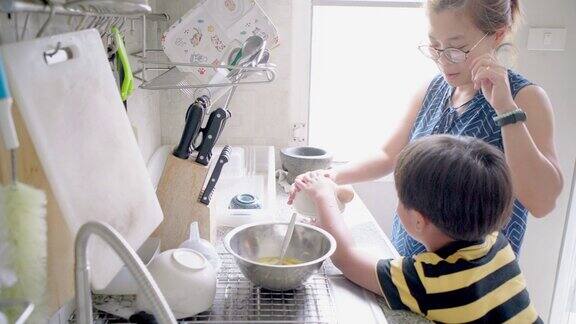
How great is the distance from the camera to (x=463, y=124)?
3.50 ft

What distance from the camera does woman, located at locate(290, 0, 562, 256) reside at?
93 cm

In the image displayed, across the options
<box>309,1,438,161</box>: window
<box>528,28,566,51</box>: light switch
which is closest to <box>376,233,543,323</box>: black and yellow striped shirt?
<box>309,1,438,161</box>: window

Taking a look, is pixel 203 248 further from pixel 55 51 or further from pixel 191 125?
pixel 55 51

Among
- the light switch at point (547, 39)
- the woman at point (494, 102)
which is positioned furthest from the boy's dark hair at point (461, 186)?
the light switch at point (547, 39)

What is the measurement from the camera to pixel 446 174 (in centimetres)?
80

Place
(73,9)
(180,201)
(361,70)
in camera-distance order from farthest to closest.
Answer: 1. (361,70)
2. (180,201)
3. (73,9)

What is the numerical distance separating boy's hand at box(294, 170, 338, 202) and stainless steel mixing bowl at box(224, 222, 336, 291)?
0.43ft

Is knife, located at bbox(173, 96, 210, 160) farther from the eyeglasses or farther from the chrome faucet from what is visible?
the eyeglasses

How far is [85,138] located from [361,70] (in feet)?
4.64

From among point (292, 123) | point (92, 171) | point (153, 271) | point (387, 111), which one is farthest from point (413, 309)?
point (387, 111)

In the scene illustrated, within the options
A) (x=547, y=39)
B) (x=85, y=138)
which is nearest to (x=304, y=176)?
(x=85, y=138)

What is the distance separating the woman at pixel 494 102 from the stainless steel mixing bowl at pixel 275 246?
0.87ft

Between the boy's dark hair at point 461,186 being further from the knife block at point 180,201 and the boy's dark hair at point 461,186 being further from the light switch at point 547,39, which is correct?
the light switch at point 547,39

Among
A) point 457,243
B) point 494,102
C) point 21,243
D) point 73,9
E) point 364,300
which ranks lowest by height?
point 364,300
